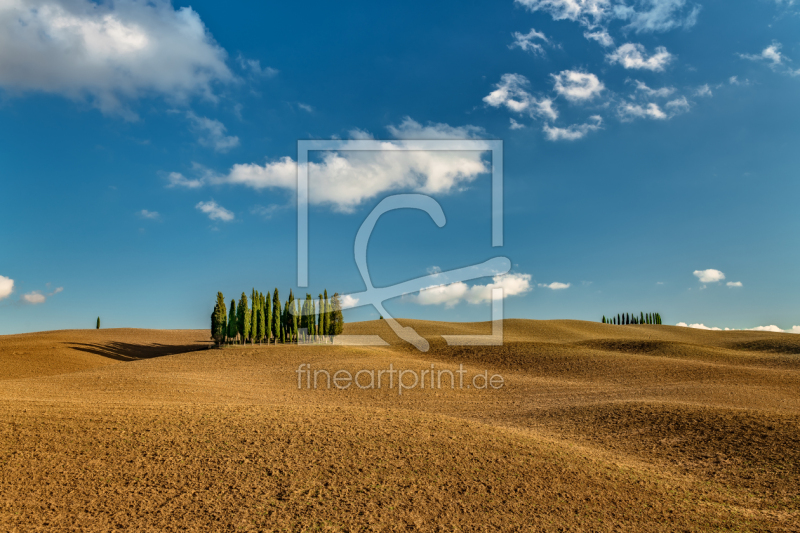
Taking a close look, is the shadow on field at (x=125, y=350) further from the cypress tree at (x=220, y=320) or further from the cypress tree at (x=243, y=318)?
the cypress tree at (x=243, y=318)

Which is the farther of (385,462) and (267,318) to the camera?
(267,318)

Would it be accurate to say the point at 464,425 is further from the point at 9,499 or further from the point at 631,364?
the point at 631,364

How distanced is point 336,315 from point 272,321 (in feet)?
25.9

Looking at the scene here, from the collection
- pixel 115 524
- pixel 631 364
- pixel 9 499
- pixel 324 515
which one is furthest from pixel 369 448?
pixel 631 364

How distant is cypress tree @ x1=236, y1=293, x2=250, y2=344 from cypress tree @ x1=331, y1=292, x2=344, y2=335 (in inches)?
394

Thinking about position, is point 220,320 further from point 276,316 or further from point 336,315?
Result: point 336,315
